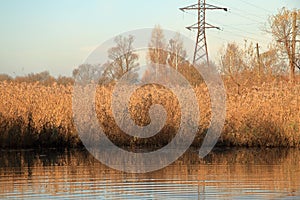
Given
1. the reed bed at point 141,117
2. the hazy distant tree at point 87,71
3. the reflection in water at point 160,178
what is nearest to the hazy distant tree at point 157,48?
the hazy distant tree at point 87,71

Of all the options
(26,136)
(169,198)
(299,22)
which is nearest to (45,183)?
(169,198)

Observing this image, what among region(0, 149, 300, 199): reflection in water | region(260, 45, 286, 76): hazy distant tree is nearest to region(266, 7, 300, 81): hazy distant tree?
region(260, 45, 286, 76): hazy distant tree

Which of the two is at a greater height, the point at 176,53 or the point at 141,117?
the point at 176,53

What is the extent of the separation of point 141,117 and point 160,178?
9340 mm

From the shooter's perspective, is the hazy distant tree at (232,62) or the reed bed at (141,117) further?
the hazy distant tree at (232,62)

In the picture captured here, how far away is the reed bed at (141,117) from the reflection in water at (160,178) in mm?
2522

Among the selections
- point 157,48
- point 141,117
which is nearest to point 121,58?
point 157,48

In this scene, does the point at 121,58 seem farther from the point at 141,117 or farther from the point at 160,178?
the point at 160,178

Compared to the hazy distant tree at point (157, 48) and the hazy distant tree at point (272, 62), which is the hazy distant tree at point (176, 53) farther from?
the hazy distant tree at point (272, 62)

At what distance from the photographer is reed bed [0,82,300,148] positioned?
20641 millimetres

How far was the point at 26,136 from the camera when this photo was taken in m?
20.5

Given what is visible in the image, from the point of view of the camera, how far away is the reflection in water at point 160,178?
1055 centimetres

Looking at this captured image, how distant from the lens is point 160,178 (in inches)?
504

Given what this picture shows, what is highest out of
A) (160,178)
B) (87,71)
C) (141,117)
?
(87,71)
